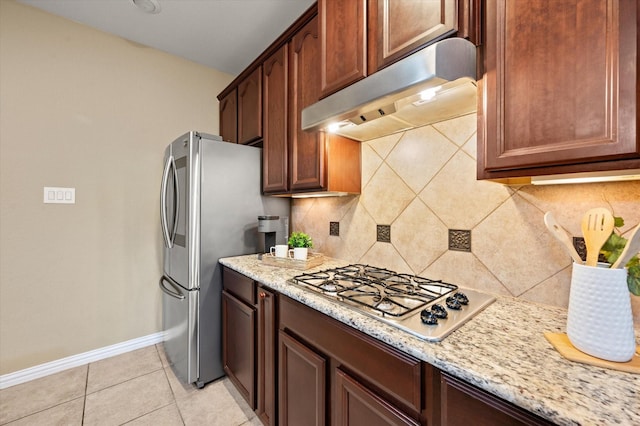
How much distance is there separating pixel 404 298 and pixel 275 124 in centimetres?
143

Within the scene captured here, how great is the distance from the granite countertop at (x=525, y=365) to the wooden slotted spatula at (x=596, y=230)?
0.26 metres

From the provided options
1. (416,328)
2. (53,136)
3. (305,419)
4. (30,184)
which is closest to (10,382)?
(30,184)

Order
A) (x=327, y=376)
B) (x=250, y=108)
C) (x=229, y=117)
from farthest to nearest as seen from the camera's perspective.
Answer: (x=229, y=117) < (x=250, y=108) < (x=327, y=376)

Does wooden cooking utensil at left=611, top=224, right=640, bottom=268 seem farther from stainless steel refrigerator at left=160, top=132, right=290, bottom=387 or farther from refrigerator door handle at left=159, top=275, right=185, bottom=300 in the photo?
refrigerator door handle at left=159, top=275, right=185, bottom=300

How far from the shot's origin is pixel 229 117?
2.51 m

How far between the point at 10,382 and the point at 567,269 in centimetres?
327

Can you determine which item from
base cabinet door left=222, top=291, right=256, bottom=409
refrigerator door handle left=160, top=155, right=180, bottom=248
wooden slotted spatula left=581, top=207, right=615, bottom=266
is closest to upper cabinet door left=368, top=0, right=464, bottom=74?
wooden slotted spatula left=581, top=207, right=615, bottom=266

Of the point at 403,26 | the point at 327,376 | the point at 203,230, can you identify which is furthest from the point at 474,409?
the point at 203,230

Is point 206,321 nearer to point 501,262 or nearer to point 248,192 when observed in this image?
point 248,192

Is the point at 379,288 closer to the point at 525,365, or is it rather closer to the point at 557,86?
the point at 525,365

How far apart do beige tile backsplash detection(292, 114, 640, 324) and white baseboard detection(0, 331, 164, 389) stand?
6.42 feet

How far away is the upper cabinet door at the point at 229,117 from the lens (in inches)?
93.8

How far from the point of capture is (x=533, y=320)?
87 centimetres

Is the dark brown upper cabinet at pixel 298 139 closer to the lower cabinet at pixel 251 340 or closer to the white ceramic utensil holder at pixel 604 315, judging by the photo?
the lower cabinet at pixel 251 340
